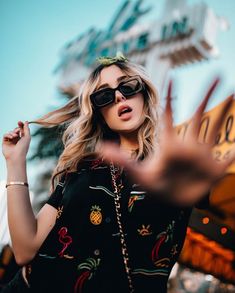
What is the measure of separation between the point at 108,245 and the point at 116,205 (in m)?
0.13

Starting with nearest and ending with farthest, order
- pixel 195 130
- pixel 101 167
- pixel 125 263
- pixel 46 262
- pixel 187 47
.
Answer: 1. pixel 195 130
2. pixel 125 263
3. pixel 46 262
4. pixel 101 167
5. pixel 187 47

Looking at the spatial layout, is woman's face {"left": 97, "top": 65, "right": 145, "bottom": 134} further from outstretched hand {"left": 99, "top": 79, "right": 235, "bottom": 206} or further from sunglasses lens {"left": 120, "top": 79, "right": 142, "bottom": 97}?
outstretched hand {"left": 99, "top": 79, "right": 235, "bottom": 206}

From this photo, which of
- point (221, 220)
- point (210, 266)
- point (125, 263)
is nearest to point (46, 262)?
point (125, 263)

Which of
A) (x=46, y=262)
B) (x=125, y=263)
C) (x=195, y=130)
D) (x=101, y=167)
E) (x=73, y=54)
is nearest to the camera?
(x=195, y=130)

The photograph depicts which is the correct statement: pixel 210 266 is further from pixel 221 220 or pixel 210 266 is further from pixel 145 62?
pixel 145 62

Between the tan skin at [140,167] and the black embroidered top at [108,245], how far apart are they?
69mm

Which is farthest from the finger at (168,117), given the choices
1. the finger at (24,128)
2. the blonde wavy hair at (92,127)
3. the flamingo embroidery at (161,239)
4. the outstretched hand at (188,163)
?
the finger at (24,128)

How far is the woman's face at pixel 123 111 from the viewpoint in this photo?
4.67ft

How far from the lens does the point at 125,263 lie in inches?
40.0

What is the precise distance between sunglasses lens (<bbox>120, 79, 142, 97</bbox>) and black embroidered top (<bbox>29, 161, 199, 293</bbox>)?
0.44 metres

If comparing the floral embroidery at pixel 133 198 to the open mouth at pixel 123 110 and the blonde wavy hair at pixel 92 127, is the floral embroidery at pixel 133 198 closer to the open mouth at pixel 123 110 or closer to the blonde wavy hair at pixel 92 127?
the blonde wavy hair at pixel 92 127

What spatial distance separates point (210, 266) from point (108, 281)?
5.88 metres

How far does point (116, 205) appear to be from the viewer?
3.68ft

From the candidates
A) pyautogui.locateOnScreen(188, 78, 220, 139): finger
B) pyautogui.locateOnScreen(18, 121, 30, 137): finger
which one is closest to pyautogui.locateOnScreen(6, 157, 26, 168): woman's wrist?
pyautogui.locateOnScreen(18, 121, 30, 137): finger
